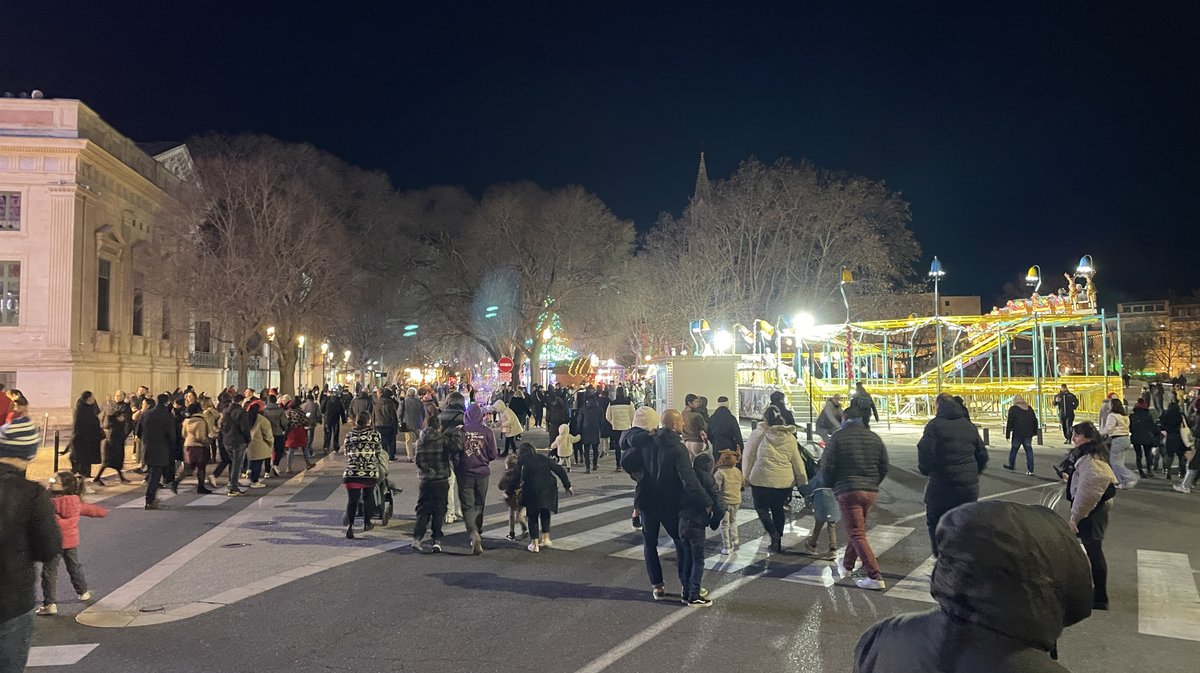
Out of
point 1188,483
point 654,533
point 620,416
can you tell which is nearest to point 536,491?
point 654,533

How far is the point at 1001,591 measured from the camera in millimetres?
1680

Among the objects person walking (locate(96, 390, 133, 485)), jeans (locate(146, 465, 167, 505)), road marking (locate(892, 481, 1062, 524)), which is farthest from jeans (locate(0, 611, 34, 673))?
person walking (locate(96, 390, 133, 485))

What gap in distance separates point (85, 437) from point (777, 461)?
12326mm

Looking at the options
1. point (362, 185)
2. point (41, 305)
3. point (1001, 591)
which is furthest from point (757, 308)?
point (1001, 591)

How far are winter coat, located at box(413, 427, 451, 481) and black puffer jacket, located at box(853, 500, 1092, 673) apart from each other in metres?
7.18

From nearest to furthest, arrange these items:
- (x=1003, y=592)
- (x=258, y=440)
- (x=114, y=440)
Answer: (x=1003, y=592) → (x=258, y=440) → (x=114, y=440)

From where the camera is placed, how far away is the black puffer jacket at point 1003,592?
5.43ft

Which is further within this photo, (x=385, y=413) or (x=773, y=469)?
(x=385, y=413)

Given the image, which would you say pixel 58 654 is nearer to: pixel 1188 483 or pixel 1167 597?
pixel 1167 597

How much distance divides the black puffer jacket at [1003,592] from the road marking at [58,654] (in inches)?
231

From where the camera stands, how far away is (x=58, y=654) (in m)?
5.38

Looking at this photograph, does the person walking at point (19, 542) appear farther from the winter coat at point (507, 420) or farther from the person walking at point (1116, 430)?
the person walking at point (1116, 430)

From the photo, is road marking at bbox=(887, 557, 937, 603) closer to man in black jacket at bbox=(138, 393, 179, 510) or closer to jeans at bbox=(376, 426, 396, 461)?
man in black jacket at bbox=(138, 393, 179, 510)

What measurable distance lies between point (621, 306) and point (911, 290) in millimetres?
16022
